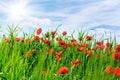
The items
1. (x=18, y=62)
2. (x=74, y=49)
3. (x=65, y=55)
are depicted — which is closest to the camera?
(x=18, y=62)

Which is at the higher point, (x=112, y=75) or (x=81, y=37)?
(x=81, y=37)

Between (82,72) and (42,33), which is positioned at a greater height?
(42,33)

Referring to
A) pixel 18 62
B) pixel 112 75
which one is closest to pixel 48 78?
pixel 18 62

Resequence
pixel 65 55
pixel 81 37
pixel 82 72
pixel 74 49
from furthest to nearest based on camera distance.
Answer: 1. pixel 81 37
2. pixel 74 49
3. pixel 65 55
4. pixel 82 72

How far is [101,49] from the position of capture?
22.7 ft

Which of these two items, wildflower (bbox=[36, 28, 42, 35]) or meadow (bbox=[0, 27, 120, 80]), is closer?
meadow (bbox=[0, 27, 120, 80])

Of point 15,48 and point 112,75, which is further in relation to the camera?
point 15,48

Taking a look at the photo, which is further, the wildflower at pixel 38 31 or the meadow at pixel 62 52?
the wildflower at pixel 38 31

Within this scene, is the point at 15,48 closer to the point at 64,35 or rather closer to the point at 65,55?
the point at 65,55

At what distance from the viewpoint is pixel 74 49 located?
684cm

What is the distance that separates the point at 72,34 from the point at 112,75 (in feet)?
6.90

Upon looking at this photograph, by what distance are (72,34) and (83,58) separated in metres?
1.01

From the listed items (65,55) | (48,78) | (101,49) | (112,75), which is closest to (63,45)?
(65,55)

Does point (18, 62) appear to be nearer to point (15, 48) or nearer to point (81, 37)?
point (15, 48)
